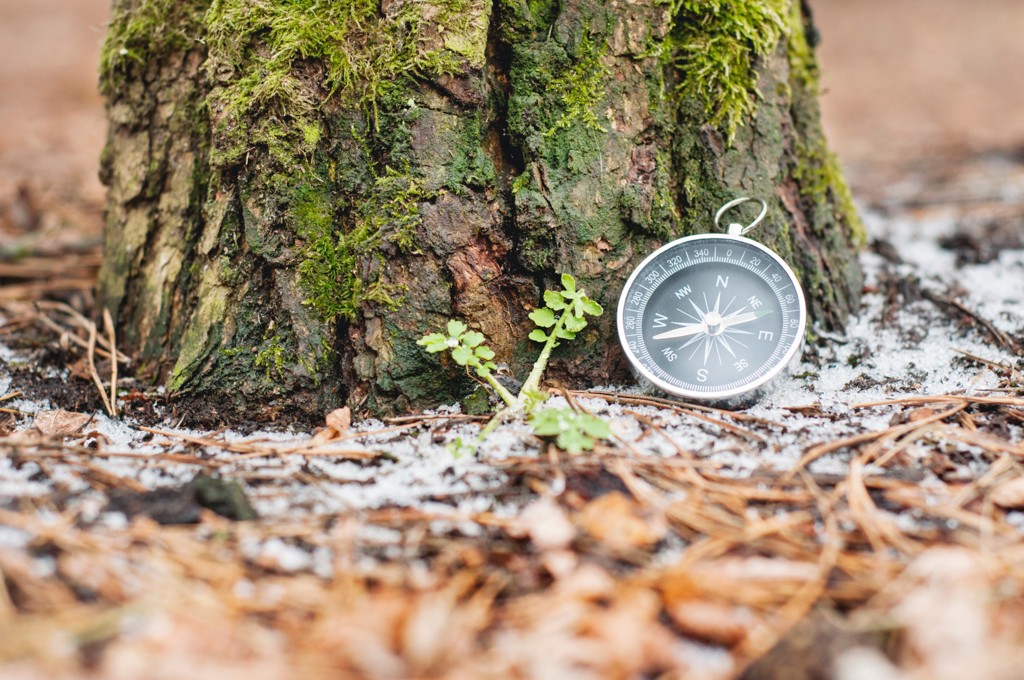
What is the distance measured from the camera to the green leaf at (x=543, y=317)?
7.59 feet

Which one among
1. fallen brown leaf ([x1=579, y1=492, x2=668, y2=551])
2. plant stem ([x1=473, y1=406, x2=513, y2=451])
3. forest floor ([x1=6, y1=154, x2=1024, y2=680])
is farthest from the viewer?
plant stem ([x1=473, y1=406, x2=513, y2=451])

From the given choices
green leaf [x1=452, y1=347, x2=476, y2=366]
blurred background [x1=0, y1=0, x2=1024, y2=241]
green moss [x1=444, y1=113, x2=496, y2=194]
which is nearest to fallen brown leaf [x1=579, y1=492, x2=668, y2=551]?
green leaf [x1=452, y1=347, x2=476, y2=366]

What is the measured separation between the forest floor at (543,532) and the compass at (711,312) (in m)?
0.13

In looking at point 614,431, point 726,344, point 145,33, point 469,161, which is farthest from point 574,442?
point 145,33

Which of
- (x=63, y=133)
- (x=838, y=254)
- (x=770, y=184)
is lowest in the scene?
(x=838, y=254)

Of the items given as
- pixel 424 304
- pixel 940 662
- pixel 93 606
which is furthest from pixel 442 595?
pixel 424 304

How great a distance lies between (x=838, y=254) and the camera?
293cm

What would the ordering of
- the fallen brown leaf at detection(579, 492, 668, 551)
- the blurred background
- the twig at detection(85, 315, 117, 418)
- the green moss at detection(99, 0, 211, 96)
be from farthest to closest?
the blurred background
the green moss at detection(99, 0, 211, 96)
the twig at detection(85, 315, 117, 418)
the fallen brown leaf at detection(579, 492, 668, 551)

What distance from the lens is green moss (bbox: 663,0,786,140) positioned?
2465 mm

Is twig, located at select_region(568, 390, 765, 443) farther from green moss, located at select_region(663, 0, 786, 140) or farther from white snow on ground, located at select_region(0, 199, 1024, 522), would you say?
green moss, located at select_region(663, 0, 786, 140)

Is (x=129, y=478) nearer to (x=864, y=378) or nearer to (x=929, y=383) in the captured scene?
(x=864, y=378)

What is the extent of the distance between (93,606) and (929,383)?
2.32 metres

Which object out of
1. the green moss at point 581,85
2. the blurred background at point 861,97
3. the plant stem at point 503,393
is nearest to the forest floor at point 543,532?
the plant stem at point 503,393

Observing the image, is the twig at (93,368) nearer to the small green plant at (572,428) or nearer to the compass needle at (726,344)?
the small green plant at (572,428)
